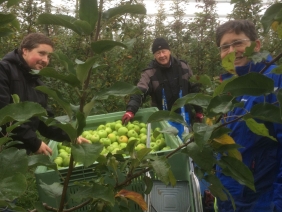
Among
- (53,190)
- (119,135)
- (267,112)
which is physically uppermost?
(267,112)

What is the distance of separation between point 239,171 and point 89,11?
536mm

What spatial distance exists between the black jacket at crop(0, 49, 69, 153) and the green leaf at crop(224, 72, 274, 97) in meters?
1.46

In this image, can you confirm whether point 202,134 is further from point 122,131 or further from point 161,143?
point 122,131

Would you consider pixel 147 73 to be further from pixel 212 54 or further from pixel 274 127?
pixel 274 127

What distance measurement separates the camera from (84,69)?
0.67 meters

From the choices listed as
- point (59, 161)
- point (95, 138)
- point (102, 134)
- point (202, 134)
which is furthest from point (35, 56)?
point (202, 134)

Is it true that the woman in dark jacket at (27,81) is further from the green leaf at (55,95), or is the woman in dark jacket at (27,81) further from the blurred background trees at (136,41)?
the blurred background trees at (136,41)

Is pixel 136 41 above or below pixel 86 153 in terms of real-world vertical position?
above

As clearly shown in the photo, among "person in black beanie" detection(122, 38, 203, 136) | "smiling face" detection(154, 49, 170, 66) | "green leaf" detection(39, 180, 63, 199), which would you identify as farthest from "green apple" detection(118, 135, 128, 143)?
"green leaf" detection(39, 180, 63, 199)

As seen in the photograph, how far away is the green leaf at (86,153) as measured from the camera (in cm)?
67

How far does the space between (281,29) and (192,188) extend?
118 centimetres

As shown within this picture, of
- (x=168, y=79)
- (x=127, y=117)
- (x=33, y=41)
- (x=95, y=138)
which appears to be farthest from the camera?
(x=168, y=79)

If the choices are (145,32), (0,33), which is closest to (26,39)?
(0,33)

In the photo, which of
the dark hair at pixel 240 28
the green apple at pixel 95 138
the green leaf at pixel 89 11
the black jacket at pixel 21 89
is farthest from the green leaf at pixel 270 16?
the green apple at pixel 95 138
